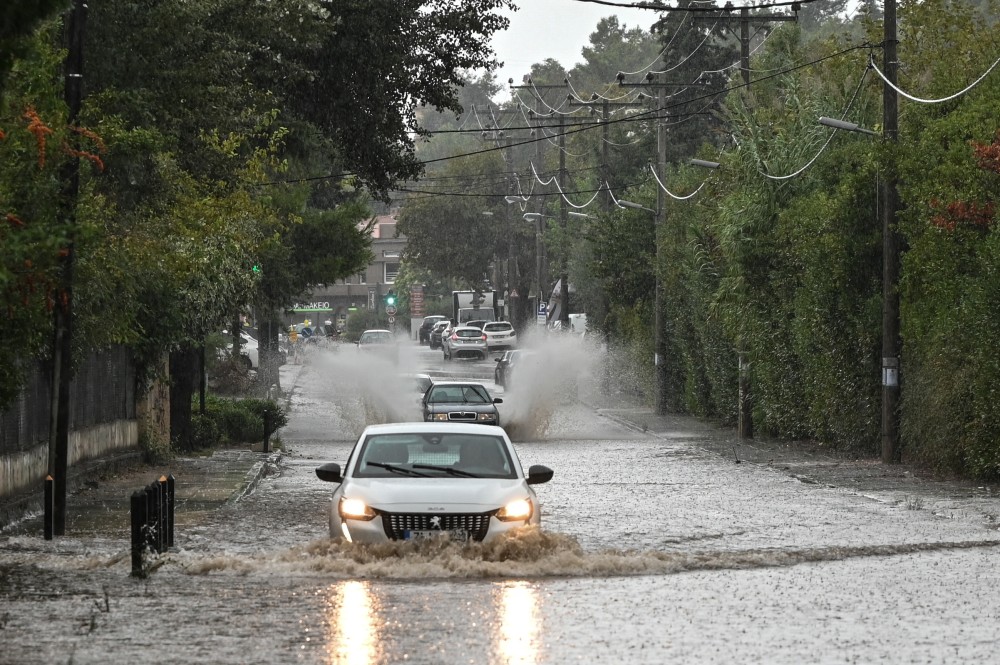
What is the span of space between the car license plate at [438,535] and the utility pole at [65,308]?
15.5ft

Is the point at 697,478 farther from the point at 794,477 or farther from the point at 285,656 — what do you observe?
the point at 285,656

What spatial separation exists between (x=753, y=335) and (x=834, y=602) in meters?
22.6

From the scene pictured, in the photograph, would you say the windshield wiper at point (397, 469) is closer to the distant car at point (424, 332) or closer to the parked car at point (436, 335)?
the parked car at point (436, 335)

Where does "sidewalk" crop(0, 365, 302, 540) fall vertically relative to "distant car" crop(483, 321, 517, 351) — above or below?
below

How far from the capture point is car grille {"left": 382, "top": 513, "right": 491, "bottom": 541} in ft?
45.3

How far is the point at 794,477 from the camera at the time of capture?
84.9 ft

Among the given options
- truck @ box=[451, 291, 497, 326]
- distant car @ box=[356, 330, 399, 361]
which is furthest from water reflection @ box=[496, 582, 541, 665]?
truck @ box=[451, 291, 497, 326]

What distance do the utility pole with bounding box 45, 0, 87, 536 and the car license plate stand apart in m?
4.73

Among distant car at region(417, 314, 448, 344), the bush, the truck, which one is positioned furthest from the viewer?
distant car at region(417, 314, 448, 344)

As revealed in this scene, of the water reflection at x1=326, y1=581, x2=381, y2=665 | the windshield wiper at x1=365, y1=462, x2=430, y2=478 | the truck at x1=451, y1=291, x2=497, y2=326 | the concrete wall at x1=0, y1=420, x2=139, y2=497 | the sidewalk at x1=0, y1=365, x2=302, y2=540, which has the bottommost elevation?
the sidewalk at x1=0, y1=365, x2=302, y2=540

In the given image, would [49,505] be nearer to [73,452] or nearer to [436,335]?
[73,452]

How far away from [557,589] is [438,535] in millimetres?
1272

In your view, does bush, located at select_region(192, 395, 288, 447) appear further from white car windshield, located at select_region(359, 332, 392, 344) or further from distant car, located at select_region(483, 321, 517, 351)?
distant car, located at select_region(483, 321, 517, 351)

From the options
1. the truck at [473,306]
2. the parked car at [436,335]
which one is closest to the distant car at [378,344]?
the parked car at [436,335]
